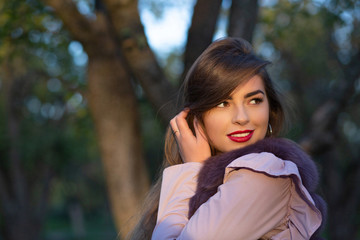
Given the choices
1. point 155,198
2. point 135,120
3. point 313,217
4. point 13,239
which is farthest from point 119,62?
point 13,239

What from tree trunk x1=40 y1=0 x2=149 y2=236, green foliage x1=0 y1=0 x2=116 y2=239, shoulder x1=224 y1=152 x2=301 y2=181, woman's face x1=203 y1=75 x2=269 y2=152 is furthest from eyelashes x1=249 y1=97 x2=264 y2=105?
green foliage x1=0 y1=0 x2=116 y2=239

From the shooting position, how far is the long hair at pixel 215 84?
7.38 feet

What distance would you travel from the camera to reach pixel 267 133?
2482 millimetres

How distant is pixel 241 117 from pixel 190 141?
307mm

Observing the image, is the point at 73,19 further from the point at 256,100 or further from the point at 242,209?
the point at 242,209

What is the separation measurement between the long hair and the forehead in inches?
0.7

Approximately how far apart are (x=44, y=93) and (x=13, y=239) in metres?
4.29

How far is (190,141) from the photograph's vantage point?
7.88ft

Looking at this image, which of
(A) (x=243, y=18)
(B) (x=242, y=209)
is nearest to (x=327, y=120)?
(A) (x=243, y=18)

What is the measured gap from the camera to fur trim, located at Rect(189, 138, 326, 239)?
6.70ft

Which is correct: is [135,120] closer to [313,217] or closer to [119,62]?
[119,62]

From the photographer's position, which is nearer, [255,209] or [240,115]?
[255,209]

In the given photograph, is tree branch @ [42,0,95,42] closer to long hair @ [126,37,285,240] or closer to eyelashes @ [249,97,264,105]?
long hair @ [126,37,285,240]

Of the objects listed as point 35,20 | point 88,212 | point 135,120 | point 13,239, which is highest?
point 35,20
